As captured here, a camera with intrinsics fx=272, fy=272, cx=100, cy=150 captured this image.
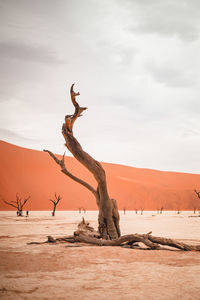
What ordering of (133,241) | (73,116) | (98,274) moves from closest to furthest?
(98,274) < (133,241) < (73,116)

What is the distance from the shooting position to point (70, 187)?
7719 cm

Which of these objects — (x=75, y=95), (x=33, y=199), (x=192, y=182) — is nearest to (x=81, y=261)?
(x=75, y=95)

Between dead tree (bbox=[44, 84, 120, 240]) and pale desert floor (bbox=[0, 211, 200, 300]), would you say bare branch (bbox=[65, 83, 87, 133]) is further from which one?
pale desert floor (bbox=[0, 211, 200, 300])

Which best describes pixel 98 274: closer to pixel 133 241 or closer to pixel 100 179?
pixel 133 241

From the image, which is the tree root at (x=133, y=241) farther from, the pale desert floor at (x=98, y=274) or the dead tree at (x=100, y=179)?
the dead tree at (x=100, y=179)

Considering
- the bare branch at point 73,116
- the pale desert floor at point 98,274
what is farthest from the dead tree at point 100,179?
the pale desert floor at point 98,274

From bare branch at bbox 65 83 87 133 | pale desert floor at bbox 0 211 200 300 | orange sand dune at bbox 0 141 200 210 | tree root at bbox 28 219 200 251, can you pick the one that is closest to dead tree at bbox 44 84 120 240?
bare branch at bbox 65 83 87 133

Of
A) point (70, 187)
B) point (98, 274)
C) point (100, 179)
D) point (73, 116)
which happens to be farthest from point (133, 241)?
point (70, 187)

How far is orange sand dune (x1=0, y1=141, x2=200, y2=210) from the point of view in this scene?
67.2 metres

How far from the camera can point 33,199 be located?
64.7 meters

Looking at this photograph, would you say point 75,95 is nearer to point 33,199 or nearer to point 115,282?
point 115,282

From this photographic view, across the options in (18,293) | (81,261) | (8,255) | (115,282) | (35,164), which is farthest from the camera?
(35,164)

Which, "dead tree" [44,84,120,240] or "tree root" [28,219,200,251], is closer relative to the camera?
"tree root" [28,219,200,251]

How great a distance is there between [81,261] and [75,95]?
4.44 metres
